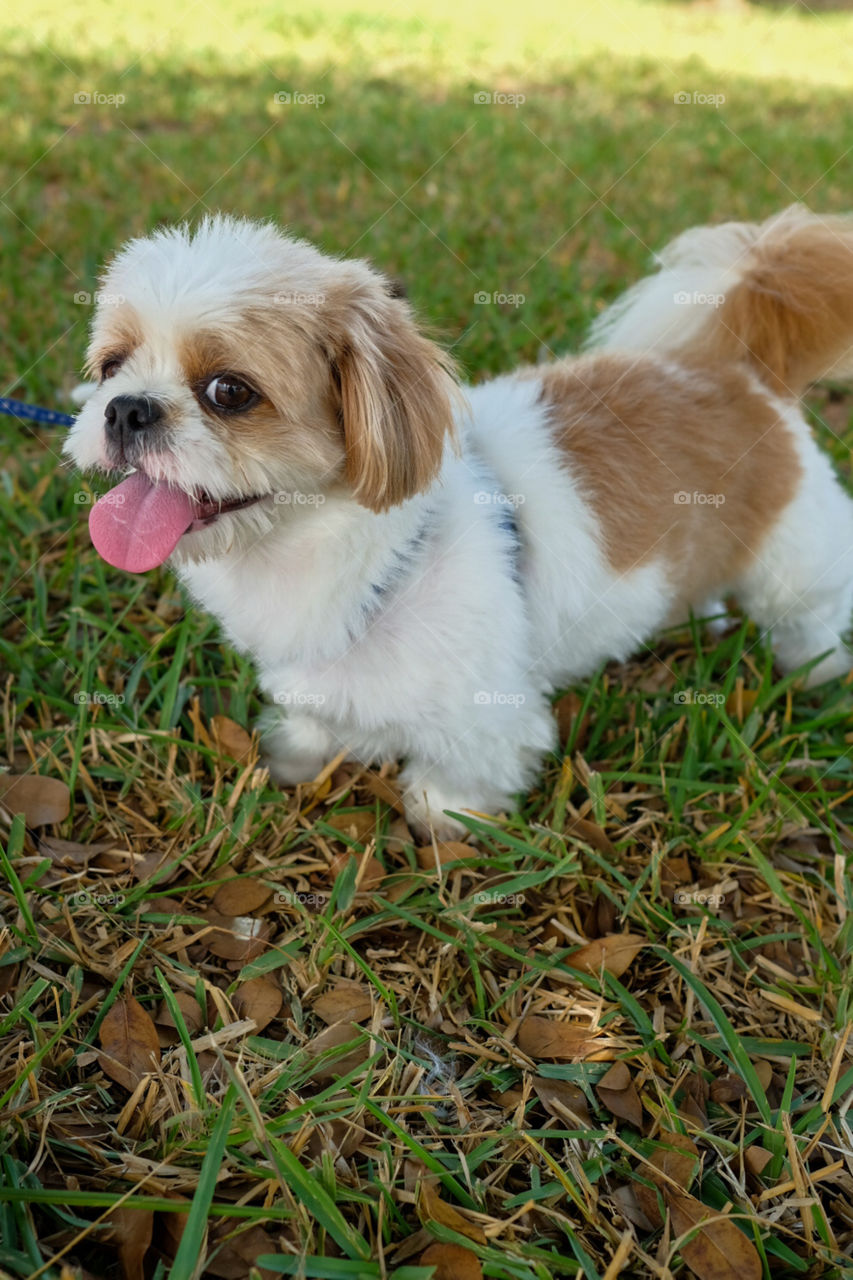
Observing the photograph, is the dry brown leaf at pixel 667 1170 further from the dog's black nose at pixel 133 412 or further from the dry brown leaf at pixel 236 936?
the dog's black nose at pixel 133 412

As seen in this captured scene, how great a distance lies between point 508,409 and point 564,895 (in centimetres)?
121

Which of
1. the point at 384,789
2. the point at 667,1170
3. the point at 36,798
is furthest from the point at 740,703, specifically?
the point at 36,798

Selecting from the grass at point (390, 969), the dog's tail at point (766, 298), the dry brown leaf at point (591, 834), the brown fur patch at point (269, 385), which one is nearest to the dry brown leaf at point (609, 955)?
the grass at point (390, 969)

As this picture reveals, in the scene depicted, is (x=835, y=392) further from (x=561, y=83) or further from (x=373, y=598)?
(x=561, y=83)

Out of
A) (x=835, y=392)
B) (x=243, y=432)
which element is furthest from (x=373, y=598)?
(x=835, y=392)

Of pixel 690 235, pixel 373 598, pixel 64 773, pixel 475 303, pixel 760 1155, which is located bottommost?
pixel 64 773

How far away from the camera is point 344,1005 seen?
5.71ft

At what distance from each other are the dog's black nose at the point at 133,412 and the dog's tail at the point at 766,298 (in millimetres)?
1429

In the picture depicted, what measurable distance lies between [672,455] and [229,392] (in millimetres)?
1111

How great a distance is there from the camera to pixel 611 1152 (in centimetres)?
154

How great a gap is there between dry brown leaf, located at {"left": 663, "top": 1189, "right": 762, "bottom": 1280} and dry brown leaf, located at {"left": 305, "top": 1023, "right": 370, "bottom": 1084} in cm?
62

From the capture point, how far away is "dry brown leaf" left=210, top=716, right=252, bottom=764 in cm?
221

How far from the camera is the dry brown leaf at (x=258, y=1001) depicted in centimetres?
171

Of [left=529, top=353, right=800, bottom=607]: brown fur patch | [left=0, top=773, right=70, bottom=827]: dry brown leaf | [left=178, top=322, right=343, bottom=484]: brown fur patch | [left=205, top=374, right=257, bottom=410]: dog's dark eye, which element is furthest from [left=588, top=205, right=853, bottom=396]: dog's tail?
[left=0, top=773, right=70, bottom=827]: dry brown leaf
